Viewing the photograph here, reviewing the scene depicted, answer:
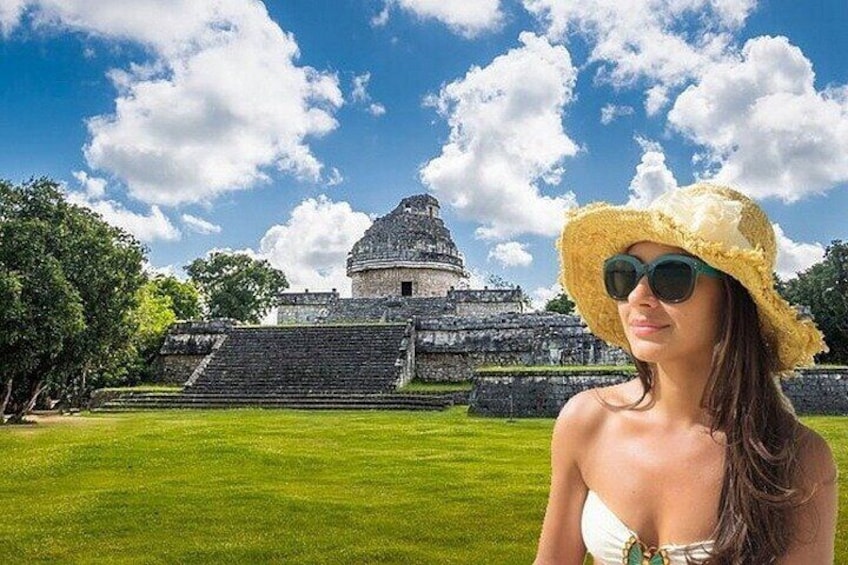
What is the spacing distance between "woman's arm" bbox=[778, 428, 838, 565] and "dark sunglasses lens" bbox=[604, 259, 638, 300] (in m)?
0.59

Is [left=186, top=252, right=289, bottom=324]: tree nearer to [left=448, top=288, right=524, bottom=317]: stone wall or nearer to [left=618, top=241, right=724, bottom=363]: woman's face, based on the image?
[left=448, top=288, right=524, bottom=317]: stone wall

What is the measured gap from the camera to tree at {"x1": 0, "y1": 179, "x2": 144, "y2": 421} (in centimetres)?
1445

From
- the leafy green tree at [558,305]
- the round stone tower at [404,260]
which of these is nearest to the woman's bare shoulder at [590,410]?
A: the round stone tower at [404,260]

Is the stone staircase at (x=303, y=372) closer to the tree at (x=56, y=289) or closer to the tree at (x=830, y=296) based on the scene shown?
the tree at (x=56, y=289)

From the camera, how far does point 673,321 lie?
195 cm

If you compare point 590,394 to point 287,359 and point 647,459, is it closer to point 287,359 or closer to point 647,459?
point 647,459

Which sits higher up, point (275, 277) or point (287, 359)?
point (275, 277)

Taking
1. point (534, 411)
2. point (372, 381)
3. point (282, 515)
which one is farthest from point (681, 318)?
point (372, 381)

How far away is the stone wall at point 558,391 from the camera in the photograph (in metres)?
16.1

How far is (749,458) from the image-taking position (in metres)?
1.83

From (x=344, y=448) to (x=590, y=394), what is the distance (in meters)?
8.67

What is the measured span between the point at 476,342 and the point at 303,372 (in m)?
5.48

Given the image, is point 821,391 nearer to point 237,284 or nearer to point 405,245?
point 405,245

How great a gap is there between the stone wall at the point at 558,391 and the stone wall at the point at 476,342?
6268mm
